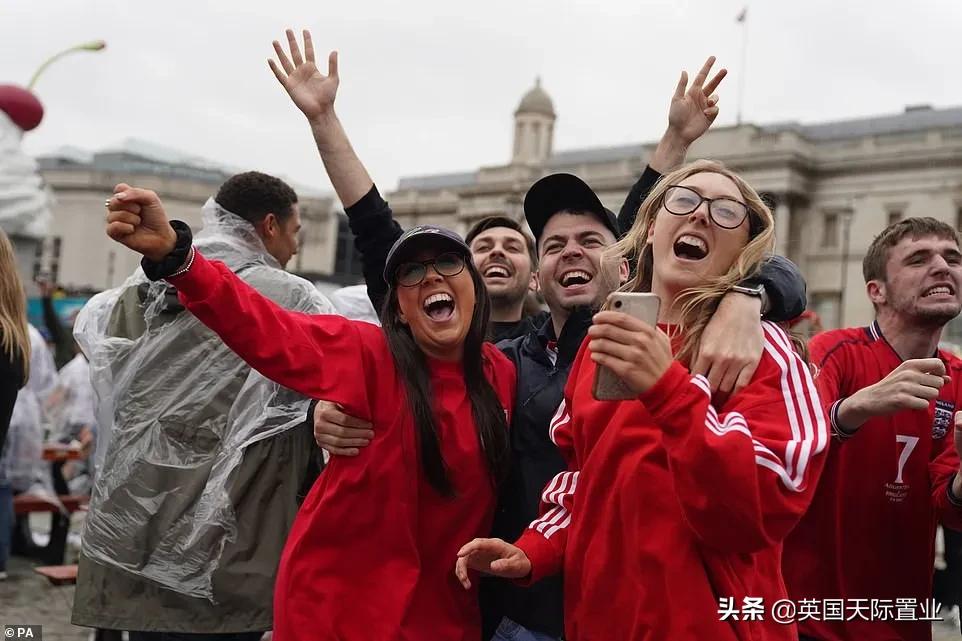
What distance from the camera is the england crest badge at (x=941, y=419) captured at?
333cm

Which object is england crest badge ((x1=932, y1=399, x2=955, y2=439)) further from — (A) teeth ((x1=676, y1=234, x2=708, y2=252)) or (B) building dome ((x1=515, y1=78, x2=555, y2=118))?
(B) building dome ((x1=515, y1=78, x2=555, y2=118))

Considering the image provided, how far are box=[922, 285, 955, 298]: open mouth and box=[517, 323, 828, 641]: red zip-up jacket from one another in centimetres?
144

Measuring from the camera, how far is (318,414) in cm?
273

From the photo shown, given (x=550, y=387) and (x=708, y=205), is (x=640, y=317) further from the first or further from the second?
(x=550, y=387)

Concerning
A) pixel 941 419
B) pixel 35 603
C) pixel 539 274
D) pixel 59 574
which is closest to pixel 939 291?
pixel 941 419

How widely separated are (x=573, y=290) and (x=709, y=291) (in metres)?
1.02

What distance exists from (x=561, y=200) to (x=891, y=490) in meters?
1.53

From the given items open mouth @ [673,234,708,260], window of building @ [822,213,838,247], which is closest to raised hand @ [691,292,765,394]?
open mouth @ [673,234,708,260]

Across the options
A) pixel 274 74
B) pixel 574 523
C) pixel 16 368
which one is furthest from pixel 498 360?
pixel 16 368

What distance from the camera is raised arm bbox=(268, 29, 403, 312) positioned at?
3.20m

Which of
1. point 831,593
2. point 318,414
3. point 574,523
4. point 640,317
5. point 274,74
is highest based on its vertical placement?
point 274,74

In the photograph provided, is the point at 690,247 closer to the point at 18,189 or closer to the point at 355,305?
the point at 355,305

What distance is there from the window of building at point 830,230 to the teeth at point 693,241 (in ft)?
155

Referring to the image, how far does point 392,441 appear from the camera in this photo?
2629mm
